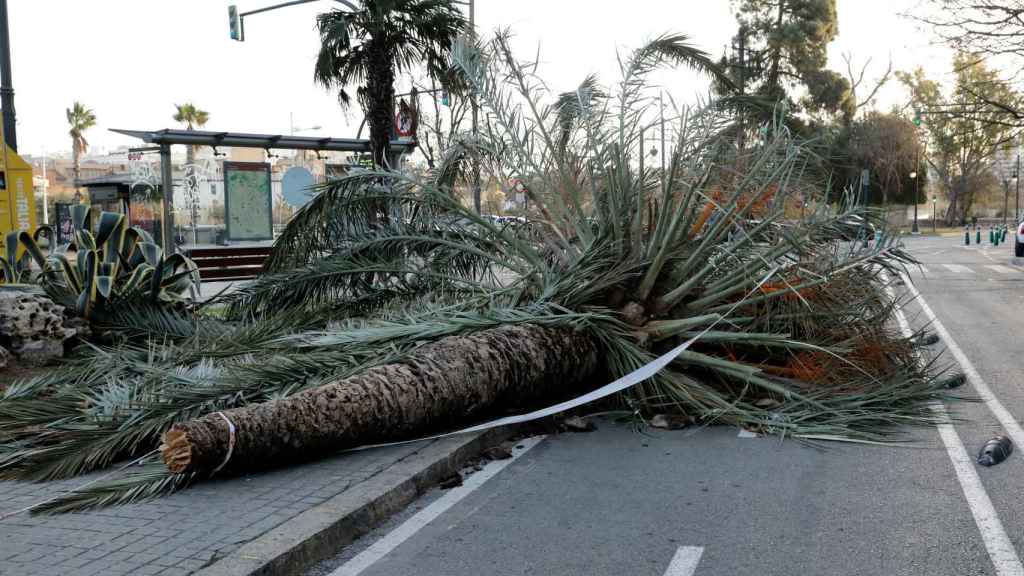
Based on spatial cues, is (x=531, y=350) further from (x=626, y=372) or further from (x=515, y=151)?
(x=515, y=151)

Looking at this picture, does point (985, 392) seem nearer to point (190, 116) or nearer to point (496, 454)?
point (496, 454)

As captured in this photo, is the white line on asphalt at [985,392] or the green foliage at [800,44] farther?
the green foliage at [800,44]

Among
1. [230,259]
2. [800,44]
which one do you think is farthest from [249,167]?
[800,44]

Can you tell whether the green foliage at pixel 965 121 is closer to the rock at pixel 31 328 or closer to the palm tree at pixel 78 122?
the rock at pixel 31 328

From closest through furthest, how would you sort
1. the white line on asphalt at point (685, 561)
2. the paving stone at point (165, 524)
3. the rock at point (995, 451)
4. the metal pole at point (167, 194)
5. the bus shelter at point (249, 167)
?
the paving stone at point (165, 524)
the white line on asphalt at point (685, 561)
the rock at point (995, 451)
the metal pole at point (167, 194)
the bus shelter at point (249, 167)

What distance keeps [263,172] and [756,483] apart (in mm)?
14570

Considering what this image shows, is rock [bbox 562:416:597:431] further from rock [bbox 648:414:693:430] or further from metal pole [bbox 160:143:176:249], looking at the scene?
metal pole [bbox 160:143:176:249]

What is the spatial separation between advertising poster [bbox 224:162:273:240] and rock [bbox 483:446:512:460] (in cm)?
1291

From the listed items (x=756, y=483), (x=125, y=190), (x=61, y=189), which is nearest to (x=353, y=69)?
(x=125, y=190)

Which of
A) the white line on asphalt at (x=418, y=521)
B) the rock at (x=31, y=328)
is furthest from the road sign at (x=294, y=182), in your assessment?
the white line on asphalt at (x=418, y=521)

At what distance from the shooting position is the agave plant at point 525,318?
5.35 metres

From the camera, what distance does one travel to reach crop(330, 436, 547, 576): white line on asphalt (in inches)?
161

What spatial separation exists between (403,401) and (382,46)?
12593 millimetres

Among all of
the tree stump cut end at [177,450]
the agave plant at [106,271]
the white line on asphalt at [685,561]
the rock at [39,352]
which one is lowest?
the white line on asphalt at [685,561]
